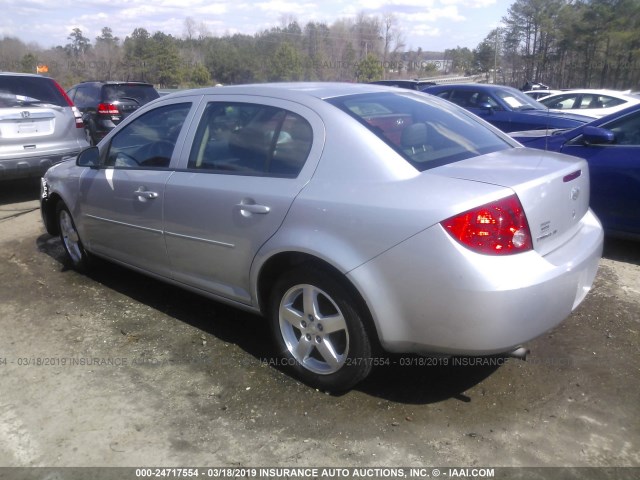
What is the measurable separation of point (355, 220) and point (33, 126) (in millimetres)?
6370

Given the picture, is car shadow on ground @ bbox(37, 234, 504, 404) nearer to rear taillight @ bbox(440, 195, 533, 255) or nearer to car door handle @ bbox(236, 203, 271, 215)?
rear taillight @ bbox(440, 195, 533, 255)

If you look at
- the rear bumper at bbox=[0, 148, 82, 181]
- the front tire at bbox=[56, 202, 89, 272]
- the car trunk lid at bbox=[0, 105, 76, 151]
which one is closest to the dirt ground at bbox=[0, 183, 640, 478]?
the front tire at bbox=[56, 202, 89, 272]

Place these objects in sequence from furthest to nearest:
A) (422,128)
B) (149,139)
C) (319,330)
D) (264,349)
Result: (149,139) → (264,349) → (422,128) → (319,330)

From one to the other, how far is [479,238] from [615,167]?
3.04m

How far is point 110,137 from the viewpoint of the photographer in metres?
4.26

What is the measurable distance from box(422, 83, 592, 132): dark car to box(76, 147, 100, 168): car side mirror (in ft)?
20.7

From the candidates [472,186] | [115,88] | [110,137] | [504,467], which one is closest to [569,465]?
[504,467]

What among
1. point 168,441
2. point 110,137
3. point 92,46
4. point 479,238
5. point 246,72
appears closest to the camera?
point 479,238

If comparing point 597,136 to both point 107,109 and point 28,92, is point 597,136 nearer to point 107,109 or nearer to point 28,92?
point 28,92

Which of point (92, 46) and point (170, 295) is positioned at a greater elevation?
point (92, 46)

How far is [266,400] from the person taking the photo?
2975mm

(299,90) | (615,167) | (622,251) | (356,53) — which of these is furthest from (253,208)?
(356,53)

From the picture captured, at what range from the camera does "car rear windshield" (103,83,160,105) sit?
11.3 meters

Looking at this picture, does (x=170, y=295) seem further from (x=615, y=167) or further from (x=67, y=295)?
(x=615, y=167)
